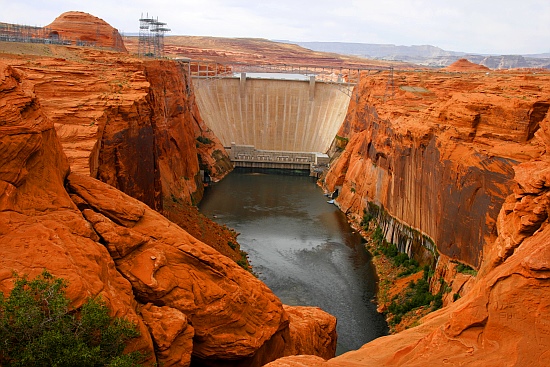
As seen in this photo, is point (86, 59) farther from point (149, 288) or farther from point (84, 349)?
point (84, 349)

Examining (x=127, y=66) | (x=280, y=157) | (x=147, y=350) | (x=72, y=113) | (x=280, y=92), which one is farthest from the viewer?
(x=280, y=92)

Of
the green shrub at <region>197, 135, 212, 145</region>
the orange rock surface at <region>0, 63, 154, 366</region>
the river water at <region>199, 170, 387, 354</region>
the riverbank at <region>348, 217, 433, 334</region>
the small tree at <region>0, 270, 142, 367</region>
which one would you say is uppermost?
the orange rock surface at <region>0, 63, 154, 366</region>

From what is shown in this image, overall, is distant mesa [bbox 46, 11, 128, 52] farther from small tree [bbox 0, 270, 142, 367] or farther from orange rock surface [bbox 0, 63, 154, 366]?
small tree [bbox 0, 270, 142, 367]

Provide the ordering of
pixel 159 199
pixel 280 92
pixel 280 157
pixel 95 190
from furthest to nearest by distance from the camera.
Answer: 1. pixel 280 92
2. pixel 280 157
3. pixel 159 199
4. pixel 95 190

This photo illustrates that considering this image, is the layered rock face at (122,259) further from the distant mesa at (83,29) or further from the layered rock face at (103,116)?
the distant mesa at (83,29)

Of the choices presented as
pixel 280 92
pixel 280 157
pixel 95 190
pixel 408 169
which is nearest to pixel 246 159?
pixel 280 157

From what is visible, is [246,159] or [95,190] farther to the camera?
[246,159]

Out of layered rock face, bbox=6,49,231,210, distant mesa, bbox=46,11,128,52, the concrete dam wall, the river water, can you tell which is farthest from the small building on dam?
layered rock face, bbox=6,49,231,210

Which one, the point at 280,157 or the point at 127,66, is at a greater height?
the point at 127,66
